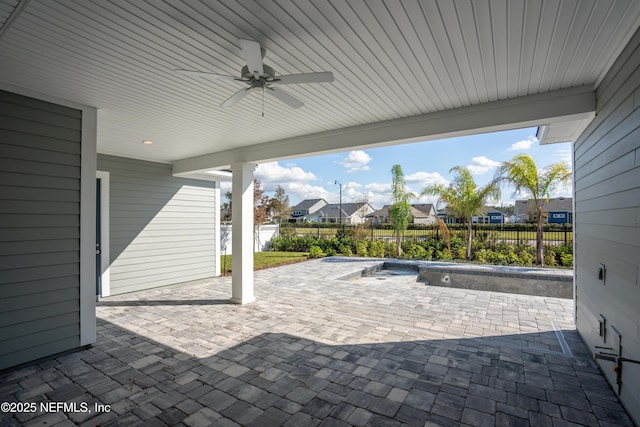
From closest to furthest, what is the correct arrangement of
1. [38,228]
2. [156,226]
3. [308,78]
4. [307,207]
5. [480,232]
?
[308,78], [38,228], [156,226], [480,232], [307,207]

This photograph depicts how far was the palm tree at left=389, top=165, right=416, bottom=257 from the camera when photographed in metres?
10.8

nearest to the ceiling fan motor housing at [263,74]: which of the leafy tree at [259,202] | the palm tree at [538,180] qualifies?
the palm tree at [538,180]

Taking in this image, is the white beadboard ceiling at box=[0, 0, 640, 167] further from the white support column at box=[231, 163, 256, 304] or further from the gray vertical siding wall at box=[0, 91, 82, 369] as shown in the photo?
the white support column at box=[231, 163, 256, 304]

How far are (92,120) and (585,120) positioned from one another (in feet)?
18.2

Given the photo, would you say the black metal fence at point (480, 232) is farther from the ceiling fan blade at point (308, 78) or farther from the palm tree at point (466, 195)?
the ceiling fan blade at point (308, 78)

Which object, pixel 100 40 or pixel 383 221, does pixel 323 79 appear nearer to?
pixel 100 40

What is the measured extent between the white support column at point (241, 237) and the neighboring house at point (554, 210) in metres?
7.96

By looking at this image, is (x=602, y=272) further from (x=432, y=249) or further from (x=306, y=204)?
(x=306, y=204)

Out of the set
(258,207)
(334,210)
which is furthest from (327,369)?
(334,210)

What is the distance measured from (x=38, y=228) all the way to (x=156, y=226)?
137 inches

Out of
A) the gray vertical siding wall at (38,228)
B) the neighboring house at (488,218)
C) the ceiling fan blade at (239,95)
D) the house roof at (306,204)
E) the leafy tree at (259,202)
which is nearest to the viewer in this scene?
the ceiling fan blade at (239,95)

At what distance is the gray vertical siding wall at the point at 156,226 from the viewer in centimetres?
617

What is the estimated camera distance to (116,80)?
300 cm

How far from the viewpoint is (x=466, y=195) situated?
32.5 ft
